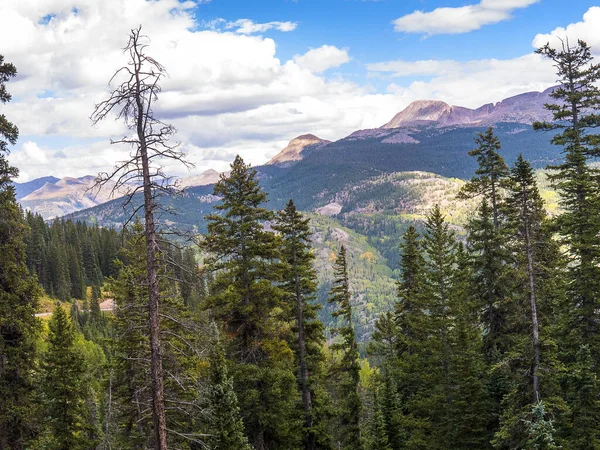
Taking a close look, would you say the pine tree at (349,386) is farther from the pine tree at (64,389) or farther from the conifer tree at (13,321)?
the conifer tree at (13,321)

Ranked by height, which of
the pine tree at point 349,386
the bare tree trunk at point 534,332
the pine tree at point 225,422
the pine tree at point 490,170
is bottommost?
the pine tree at point 349,386

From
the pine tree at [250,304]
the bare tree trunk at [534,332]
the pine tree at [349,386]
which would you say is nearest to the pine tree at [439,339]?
the pine tree at [349,386]

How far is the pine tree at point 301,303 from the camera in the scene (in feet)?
95.9

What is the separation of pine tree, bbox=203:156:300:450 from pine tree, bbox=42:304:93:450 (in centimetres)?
1107

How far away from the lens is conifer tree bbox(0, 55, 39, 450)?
68.8ft

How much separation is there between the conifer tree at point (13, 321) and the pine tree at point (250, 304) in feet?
29.1

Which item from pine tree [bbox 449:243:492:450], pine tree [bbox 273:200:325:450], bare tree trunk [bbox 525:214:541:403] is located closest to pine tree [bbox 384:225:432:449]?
pine tree [bbox 449:243:492:450]

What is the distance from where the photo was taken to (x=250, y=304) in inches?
981

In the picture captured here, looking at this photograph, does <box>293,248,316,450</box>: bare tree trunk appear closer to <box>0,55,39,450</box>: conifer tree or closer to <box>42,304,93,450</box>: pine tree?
<box>42,304,93,450</box>: pine tree

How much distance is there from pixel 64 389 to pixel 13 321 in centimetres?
967

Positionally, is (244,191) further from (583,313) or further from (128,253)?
(583,313)

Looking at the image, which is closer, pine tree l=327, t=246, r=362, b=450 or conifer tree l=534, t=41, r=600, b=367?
conifer tree l=534, t=41, r=600, b=367

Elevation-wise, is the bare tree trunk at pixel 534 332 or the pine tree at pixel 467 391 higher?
the bare tree trunk at pixel 534 332

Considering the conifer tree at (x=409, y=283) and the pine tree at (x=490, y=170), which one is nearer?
the pine tree at (x=490, y=170)
